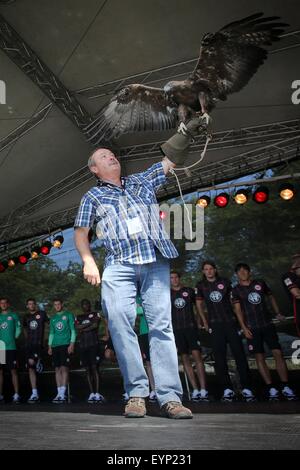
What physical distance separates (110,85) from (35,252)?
4.36 metres

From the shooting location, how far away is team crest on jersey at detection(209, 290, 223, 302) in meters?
5.70

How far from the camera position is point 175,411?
76.9 inches

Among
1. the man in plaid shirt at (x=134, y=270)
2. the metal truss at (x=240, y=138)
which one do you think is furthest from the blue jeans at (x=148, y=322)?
the metal truss at (x=240, y=138)

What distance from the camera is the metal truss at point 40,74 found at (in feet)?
18.0

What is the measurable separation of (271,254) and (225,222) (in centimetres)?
163

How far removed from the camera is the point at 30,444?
4.37 feet

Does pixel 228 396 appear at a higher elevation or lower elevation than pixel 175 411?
lower

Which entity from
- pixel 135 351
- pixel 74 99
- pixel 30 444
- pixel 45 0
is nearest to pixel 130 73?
pixel 74 99

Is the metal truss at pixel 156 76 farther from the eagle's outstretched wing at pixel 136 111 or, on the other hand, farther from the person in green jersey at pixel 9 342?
the person in green jersey at pixel 9 342

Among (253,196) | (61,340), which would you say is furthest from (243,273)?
(61,340)

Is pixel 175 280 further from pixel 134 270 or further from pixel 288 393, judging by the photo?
pixel 134 270

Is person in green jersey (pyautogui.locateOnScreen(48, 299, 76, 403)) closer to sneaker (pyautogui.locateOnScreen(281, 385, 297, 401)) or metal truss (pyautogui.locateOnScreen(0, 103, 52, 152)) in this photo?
metal truss (pyautogui.locateOnScreen(0, 103, 52, 152))

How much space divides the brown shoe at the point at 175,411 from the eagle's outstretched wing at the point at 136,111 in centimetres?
305
